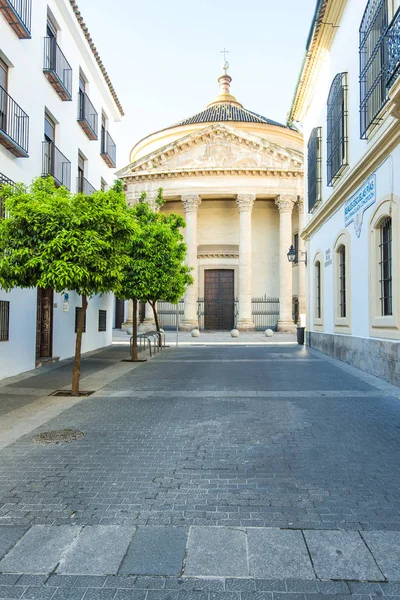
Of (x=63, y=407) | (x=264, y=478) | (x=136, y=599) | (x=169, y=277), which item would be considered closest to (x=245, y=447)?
(x=264, y=478)

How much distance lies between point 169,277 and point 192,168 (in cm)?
2290

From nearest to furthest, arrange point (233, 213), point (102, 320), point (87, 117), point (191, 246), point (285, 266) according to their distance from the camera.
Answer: point (87, 117)
point (102, 320)
point (285, 266)
point (191, 246)
point (233, 213)

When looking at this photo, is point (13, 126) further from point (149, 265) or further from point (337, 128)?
point (337, 128)

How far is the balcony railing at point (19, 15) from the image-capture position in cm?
1048

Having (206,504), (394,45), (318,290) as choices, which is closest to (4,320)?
(206,504)

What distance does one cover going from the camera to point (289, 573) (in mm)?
2908

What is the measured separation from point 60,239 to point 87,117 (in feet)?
36.4

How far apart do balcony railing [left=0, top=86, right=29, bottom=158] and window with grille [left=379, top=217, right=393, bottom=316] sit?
8.30m

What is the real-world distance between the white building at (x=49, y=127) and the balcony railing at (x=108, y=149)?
57 millimetres

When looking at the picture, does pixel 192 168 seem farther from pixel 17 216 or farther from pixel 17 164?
pixel 17 216

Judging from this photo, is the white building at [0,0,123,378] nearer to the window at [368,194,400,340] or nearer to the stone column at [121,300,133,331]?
the window at [368,194,400,340]

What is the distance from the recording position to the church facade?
36.2 m

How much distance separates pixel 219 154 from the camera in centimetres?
3703

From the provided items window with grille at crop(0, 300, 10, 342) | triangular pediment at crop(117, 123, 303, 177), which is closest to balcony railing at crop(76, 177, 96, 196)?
window with grille at crop(0, 300, 10, 342)
